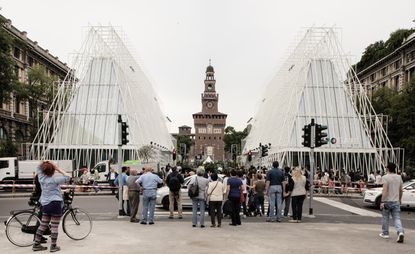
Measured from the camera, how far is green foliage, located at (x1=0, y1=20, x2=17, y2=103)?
30462 millimetres

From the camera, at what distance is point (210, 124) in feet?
573

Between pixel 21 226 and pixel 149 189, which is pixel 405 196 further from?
pixel 21 226

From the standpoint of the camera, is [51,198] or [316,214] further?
[316,214]

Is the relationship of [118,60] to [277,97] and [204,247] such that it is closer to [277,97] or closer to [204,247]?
[277,97]

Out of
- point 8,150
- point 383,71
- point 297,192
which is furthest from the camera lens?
point 383,71

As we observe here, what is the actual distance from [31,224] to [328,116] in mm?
40522

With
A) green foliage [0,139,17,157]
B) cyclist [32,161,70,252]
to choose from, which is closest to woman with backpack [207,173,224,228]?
cyclist [32,161,70,252]

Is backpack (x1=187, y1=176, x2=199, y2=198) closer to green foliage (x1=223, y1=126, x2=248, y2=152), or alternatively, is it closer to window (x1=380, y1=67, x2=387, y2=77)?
window (x1=380, y1=67, x2=387, y2=77)

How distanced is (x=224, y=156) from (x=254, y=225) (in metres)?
164

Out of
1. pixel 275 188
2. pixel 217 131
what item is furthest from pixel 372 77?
pixel 217 131

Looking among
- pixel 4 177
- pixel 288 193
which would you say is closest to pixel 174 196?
pixel 288 193

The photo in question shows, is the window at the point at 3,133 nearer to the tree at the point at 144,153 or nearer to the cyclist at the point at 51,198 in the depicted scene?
the tree at the point at 144,153

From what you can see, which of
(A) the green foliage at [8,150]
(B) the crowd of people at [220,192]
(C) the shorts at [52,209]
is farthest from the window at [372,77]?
(C) the shorts at [52,209]

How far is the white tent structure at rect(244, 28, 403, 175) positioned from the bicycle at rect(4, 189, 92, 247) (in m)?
35.5
